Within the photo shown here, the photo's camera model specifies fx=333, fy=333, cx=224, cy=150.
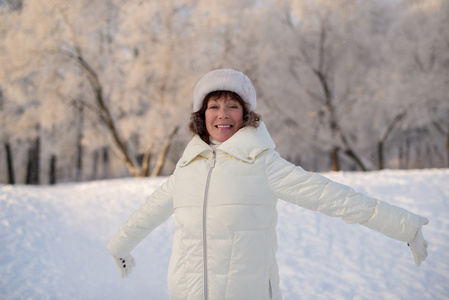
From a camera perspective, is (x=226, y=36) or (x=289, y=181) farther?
(x=226, y=36)

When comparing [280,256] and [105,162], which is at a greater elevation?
[280,256]

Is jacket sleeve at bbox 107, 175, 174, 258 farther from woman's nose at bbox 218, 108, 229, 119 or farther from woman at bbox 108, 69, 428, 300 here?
woman's nose at bbox 218, 108, 229, 119

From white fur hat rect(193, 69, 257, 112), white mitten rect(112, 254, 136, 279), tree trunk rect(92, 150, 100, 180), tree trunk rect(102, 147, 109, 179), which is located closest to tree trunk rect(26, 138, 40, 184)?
tree trunk rect(102, 147, 109, 179)

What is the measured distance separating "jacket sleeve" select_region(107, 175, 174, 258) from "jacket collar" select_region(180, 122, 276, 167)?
272 millimetres

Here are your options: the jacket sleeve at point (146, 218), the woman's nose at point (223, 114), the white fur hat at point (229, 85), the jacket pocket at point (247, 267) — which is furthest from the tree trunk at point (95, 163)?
the jacket pocket at point (247, 267)

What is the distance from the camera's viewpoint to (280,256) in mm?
4129

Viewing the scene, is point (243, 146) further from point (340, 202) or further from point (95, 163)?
point (95, 163)

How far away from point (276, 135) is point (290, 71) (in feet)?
9.39

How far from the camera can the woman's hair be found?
5.94 feet

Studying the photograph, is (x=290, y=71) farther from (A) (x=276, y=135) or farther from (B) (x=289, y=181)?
(B) (x=289, y=181)

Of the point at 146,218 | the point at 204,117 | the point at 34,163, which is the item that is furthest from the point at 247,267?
the point at 34,163

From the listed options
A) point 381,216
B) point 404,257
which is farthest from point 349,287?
point 381,216

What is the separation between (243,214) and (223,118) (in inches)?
21.2

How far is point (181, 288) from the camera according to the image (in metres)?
1.63
